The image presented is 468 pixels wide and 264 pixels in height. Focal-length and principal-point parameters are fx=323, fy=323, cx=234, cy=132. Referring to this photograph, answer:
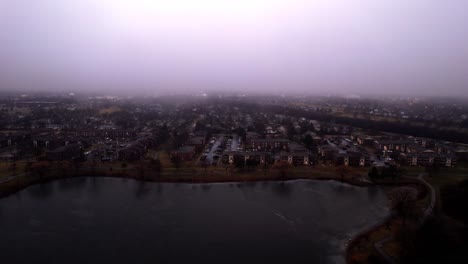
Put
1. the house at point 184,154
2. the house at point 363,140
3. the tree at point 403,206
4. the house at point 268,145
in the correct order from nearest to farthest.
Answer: the tree at point 403,206, the house at point 184,154, the house at point 268,145, the house at point 363,140

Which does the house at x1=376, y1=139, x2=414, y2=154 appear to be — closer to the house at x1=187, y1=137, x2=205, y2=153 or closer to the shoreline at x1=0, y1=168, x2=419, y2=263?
the shoreline at x1=0, y1=168, x2=419, y2=263

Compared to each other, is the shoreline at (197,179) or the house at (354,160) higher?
the house at (354,160)

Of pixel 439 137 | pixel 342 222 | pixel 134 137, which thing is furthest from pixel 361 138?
pixel 134 137

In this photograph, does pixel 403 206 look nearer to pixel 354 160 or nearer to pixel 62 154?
pixel 354 160

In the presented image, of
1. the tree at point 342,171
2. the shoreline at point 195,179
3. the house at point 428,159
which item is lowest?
the shoreline at point 195,179

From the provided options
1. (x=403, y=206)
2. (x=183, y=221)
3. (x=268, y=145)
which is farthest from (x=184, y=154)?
(x=403, y=206)

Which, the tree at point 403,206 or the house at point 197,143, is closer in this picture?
the tree at point 403,206

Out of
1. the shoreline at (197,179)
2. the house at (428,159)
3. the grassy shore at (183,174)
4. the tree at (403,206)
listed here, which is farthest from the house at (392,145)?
the tree at (403,206)

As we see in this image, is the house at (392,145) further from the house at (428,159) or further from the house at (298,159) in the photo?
the house at (298,159)

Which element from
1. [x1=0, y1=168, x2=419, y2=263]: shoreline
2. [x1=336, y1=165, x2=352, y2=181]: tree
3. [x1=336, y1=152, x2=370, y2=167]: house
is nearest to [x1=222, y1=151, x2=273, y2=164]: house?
[x1=0, y1=168, x2=419, y2=263]: shoreline
